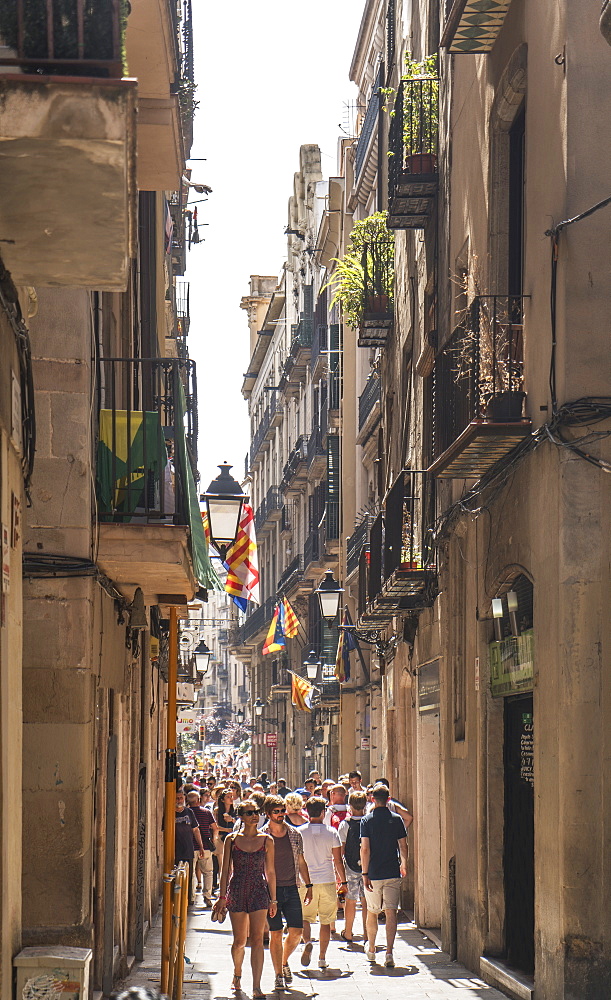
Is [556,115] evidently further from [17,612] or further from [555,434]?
[17,612]

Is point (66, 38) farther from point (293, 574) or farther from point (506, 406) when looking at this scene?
point (293, 574)

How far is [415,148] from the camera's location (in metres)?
19.1

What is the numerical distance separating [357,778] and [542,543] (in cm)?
1076

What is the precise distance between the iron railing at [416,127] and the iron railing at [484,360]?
4898mm

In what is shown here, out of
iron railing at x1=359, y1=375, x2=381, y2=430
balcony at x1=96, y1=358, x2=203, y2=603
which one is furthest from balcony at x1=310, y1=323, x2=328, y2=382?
balcony at x1=96, y1=358, x2=203, y2=603

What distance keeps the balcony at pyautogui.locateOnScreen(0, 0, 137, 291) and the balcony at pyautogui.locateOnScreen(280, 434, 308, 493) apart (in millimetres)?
39446

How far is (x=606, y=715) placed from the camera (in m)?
10.9

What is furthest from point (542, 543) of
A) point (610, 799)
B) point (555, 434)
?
point (610, 799)

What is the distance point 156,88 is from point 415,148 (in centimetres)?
713

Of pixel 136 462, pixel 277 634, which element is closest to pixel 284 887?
pixel 136 462

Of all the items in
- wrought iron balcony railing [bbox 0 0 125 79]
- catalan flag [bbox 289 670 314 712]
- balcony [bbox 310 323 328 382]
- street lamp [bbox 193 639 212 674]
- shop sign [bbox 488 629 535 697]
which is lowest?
catalan flag [bbox 289 670 314 712]

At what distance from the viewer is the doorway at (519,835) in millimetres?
13078

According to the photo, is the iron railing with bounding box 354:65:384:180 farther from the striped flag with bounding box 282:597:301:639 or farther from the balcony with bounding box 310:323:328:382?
the striped flag with bounding box 282:597:301:639

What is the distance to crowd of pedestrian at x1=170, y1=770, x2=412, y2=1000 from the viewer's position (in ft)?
45.7
